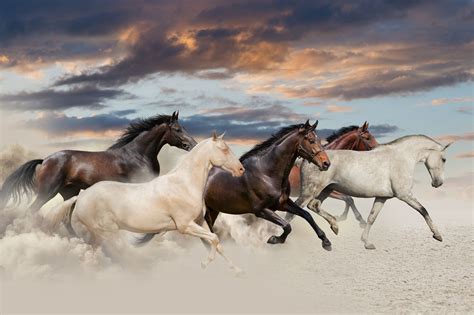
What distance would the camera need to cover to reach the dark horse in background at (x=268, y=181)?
1209 centimetres

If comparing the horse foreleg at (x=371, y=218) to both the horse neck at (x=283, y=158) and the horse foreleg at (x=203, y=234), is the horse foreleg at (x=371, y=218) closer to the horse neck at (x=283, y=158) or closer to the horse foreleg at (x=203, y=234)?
the horse neck at (x=283, y=158)

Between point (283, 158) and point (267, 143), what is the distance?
1.31 ft

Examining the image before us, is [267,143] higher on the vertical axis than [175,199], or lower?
higher

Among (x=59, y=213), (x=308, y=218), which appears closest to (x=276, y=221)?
(x=308, y=218)

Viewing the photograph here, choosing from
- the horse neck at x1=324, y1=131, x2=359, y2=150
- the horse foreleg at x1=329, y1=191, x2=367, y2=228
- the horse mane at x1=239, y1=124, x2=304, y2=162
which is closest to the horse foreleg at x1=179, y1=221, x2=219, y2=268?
the horse mane at x1=239, y1=124, x2=304, y2=162

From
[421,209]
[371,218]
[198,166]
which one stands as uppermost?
[198,166]

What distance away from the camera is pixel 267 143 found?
12.4 meters

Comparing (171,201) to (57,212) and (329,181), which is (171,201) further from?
(329,181)

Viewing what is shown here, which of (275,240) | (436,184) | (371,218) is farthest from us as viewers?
(436,184)

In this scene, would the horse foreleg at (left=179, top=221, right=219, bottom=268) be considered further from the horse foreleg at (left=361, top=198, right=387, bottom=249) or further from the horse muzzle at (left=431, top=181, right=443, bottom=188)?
the horse muzzle at (left=431, top=181, right=443, bottom=188)

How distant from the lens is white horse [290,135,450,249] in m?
13.9

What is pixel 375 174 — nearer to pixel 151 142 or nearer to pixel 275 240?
pixel 275 240

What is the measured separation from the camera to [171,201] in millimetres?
9656

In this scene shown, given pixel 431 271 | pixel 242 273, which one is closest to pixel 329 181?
pixel 431 271
